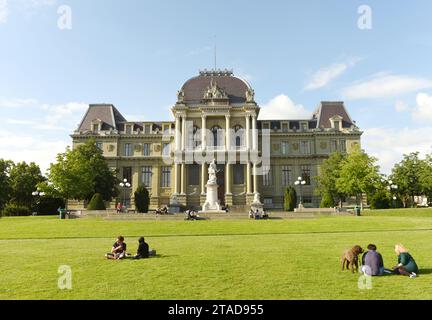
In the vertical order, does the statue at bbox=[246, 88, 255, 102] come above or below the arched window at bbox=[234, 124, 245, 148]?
above

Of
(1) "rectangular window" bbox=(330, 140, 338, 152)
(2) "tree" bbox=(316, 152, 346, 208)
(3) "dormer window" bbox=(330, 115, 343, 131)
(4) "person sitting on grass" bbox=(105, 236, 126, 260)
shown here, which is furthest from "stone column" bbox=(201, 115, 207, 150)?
(4) "person sitting on grass" bbox=(105, 236, 126, 260)

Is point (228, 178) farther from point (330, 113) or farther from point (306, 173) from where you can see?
point (330, 113)

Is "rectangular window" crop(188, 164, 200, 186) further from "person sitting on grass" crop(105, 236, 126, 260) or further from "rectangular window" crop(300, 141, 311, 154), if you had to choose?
"person sitting on grass" crop(105, 236, 126, 260)

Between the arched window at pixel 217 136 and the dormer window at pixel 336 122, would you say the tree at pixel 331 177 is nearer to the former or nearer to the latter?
the dormer window at pixel 336 122

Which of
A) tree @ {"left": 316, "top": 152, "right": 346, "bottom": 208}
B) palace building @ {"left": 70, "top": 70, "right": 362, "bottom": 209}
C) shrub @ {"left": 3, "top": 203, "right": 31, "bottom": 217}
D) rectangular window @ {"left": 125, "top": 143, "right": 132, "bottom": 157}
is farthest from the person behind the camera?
rectangular window @ {"left": 125, "top": 143, "right": 132, "bottom": 157}

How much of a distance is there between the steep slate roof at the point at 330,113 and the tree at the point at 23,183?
56651 mm

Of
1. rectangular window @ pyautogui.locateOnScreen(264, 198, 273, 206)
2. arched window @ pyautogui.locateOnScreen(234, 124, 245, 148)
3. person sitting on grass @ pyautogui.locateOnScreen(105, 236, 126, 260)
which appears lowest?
person sitting on grass @ pyautogui.locateOnScreen(105, 236, 126, 260)

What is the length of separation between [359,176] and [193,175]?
28333 mm

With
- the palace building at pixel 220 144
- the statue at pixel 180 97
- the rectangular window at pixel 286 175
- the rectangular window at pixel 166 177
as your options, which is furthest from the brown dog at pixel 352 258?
the rectangular window at pixel 166 177

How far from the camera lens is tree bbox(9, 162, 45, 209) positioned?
68.9m

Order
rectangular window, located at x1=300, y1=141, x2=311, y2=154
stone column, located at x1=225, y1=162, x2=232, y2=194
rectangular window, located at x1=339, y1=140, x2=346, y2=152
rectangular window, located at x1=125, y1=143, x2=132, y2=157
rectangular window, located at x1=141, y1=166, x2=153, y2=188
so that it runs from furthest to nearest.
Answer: rectangular window, located at x1=125, y1=143, x2=132, y2=157 → rectangular window, located at x1=300, y1=141, x2=311, y2=154 → rectangular window, located at x1=141, y1=166, x2=153, y2=188 → rectangular window, located at x1=339, y1=140, x2=346, y2=152 → stone column, located at x1=225, y1=162, x2=232, y2=194

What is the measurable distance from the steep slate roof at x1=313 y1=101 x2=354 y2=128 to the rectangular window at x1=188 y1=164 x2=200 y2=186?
2726 centimetres

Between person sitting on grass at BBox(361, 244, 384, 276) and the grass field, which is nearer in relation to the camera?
the grass field
